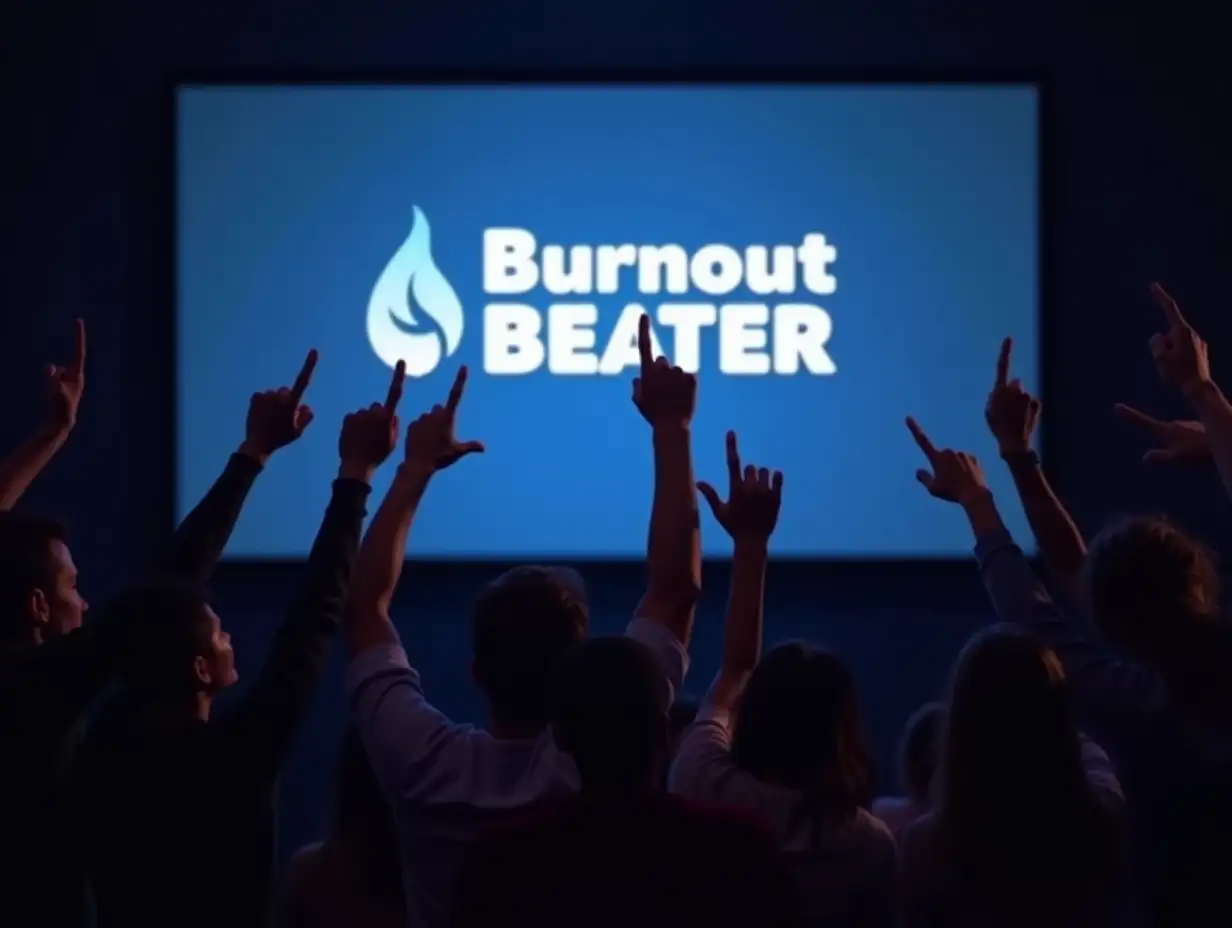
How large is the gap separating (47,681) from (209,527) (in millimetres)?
333

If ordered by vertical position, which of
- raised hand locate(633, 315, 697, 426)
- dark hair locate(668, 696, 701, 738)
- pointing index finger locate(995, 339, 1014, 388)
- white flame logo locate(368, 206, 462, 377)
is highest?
white flame logo locate(368, 206, 462, 377)

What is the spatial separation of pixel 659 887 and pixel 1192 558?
795 millimetres

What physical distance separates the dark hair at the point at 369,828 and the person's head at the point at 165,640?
383 mm

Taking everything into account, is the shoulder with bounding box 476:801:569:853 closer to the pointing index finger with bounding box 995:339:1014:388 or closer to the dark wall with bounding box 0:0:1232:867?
the pointing index finger with bounding box 995:339:1014:388

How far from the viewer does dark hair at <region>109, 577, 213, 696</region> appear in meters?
1.53

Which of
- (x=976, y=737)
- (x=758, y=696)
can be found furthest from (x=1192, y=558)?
(x=758, y=696)

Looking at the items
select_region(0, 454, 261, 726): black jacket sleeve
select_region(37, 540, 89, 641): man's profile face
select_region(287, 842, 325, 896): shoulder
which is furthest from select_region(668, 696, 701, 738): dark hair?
select_region(0, 454, 261, 726): black jacket sleeve

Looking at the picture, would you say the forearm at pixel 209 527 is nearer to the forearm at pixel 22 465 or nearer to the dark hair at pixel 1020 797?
the forearm at pixel 22 465

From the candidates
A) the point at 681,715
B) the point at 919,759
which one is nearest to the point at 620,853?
the point at 919,759

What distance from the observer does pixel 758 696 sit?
5.32ft

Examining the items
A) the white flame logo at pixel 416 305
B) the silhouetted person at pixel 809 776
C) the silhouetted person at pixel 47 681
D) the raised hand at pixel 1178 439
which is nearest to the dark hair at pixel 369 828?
the silhouetted person at pixel 47 681

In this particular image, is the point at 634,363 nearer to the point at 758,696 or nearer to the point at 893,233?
the point at 893,233

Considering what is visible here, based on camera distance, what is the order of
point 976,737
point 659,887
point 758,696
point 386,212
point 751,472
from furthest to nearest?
point 386,212
point 751,472
point 758,696
point 976,737
point 659,887

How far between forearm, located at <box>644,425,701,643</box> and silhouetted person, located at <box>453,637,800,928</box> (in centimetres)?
42
